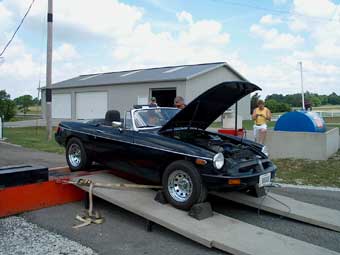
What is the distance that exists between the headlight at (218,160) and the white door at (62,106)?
2682cm

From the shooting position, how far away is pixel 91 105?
28484 mm

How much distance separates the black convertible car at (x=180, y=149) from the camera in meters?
4.89

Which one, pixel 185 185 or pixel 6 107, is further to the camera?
pixel 6 107

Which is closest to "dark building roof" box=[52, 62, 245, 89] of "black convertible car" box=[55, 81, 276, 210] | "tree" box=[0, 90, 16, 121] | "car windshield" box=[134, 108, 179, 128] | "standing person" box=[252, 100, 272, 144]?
"tree" box=[0, 90, 16, 121]

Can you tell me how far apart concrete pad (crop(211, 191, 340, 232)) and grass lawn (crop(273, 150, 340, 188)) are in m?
2.41

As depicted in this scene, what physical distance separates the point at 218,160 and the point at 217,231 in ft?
3.02

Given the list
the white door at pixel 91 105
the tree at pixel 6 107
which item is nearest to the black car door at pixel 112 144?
the tree at pixel 6 107

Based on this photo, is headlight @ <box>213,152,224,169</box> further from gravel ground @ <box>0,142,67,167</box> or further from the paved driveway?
gravel ground @ <box>0,142,67,167</box>

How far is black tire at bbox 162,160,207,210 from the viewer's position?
4.87 m

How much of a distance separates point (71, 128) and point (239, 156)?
A: 336cm

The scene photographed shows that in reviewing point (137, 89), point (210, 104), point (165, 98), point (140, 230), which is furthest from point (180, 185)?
point (165, 98)

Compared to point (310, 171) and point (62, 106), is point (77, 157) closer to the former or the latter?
point (310, 171)

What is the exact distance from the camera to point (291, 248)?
402 centimetres

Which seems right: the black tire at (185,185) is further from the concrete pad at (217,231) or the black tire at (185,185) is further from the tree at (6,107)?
the tree at (6,107)
